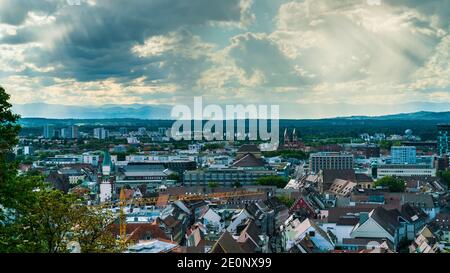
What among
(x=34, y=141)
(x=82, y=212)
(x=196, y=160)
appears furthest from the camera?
(x=34, y=141)

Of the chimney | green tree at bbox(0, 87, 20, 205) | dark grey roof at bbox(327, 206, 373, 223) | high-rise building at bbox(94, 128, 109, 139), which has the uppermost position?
green tree at bbox(0, 87, 20, 205)

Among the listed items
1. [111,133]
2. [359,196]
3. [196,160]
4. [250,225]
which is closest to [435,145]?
[196,160]

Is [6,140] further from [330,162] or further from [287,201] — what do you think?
[330,162]

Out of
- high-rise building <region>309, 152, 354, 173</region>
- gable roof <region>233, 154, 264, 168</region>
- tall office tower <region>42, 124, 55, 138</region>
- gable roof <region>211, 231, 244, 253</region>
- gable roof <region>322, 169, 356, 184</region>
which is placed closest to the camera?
gable roof <region>211, 231, 244, 253</region>

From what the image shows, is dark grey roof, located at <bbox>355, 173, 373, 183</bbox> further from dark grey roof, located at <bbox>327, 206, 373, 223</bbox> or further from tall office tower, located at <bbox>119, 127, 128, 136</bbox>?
tall office tower, located at <bbox>119, 127, 128, 136</bbox>

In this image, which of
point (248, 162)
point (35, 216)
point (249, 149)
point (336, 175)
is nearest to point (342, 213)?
point (35, 216)

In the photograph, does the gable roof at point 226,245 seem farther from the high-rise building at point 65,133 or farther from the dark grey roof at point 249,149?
the high-rise building at point 65,133

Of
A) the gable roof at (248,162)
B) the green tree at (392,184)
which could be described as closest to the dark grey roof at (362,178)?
the green tree at (392,184)

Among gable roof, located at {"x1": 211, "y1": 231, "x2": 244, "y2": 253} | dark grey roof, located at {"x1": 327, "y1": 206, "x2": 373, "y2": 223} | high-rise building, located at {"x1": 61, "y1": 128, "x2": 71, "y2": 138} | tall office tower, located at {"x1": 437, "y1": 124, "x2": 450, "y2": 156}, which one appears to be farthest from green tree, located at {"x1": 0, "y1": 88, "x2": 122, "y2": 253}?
high-rise building, located at {"x1": 61, "y1": 128, "x2": 71, "y2": 138}

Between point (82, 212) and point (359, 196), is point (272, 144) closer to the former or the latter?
point (359, 196)

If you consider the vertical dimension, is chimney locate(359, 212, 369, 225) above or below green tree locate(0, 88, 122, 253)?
below

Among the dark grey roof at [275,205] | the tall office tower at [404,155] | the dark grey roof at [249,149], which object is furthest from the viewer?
the tall office tower at [404,155]
